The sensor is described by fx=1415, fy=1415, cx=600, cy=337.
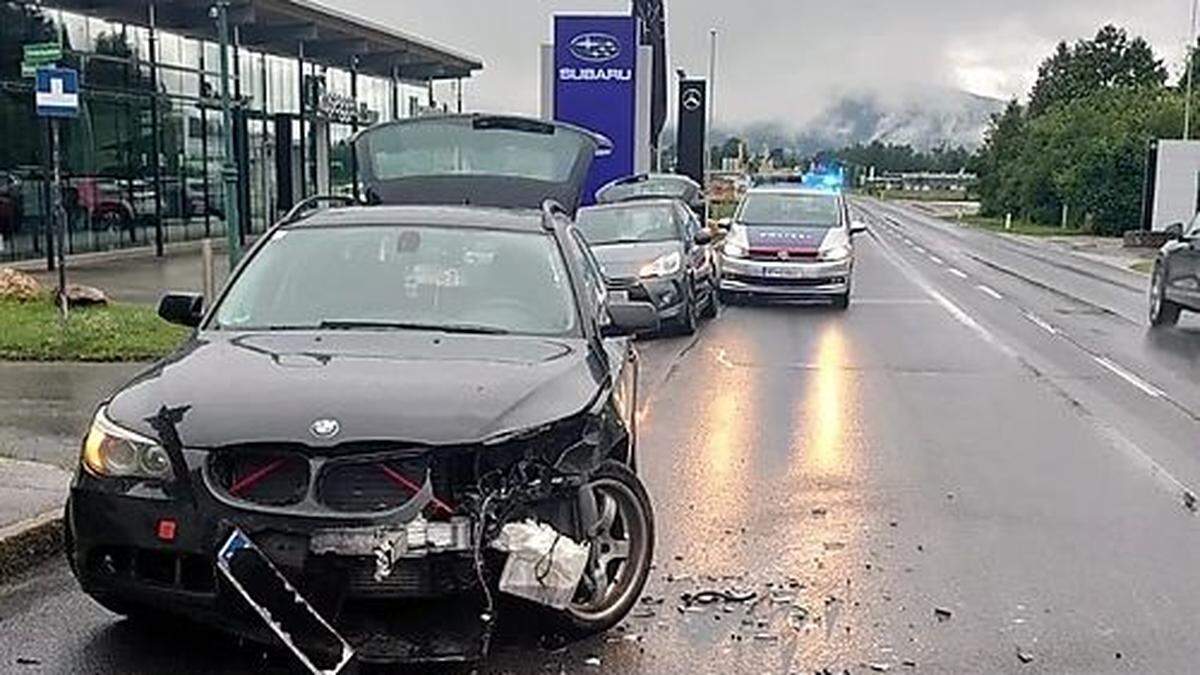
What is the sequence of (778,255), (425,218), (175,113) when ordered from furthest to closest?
(175,113)
(778,255)
(425,218)

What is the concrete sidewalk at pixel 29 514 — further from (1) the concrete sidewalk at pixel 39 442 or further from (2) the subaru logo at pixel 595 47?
(2) the subaru logo at pixel 595 47

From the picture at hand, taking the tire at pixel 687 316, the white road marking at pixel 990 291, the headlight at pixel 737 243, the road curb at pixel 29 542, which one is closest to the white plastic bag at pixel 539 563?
the road curb at pixel 29 542

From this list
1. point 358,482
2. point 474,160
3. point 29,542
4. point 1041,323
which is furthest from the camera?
point 1041,323

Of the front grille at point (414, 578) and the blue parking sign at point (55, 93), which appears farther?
the blue parking sign at point (55, 93)

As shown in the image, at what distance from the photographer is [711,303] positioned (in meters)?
19.1

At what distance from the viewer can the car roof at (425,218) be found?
697 centimetres

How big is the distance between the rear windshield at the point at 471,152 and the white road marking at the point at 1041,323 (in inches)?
341

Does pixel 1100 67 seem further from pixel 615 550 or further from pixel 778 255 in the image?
pixel 615 550

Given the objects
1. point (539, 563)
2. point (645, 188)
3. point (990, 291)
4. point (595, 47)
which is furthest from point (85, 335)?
point (990, 291)

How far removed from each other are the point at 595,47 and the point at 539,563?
22043mm

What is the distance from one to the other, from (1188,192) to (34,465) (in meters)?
44.5

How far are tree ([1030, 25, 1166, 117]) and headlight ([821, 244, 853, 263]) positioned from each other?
8000cm

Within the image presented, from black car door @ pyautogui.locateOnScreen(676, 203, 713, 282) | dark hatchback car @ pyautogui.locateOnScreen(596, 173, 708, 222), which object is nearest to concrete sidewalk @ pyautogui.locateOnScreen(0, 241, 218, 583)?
black car door @ pyautogui.locateOnScreen(676, 203, 713, 282)

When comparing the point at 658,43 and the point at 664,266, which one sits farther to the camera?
the point at 658,43
